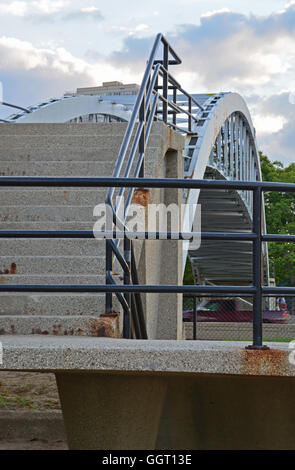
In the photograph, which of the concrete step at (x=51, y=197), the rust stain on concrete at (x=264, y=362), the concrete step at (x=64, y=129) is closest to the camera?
the rust stain on concrete at (x=264, y=362)

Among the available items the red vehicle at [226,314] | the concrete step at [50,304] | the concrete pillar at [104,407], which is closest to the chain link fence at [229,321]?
the red vehicle at [226,314]

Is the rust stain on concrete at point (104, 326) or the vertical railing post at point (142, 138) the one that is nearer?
the rust stain on concrete at point (104, 326)

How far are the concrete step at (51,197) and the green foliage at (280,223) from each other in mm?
35212

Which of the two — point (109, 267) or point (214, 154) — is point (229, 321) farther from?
point (109, 267)

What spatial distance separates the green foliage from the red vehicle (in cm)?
987

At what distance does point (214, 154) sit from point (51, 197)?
551 inches

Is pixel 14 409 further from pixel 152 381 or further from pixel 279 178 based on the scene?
pixel 279 178

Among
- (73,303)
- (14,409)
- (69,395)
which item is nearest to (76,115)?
(14,409)

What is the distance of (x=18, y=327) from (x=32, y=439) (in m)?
1.88

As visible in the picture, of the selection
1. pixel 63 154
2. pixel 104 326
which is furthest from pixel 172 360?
pixel 63 154

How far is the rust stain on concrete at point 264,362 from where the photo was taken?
3.67m

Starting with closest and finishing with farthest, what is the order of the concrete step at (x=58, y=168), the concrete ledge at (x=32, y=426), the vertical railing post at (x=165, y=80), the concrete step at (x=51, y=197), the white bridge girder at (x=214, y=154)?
the concrete ledge at (x=32, y=426) → the concrete step at (x=51, y=197) → the concrete step at (x=58, y=168) → the vertical railing post at (x=165, y=80) → the white bridge girder at (x=214, y=154)

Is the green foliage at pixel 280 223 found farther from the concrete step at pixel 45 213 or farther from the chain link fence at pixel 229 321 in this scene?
the concrete step at pixel 45 213

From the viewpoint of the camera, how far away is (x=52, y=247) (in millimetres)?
5973
